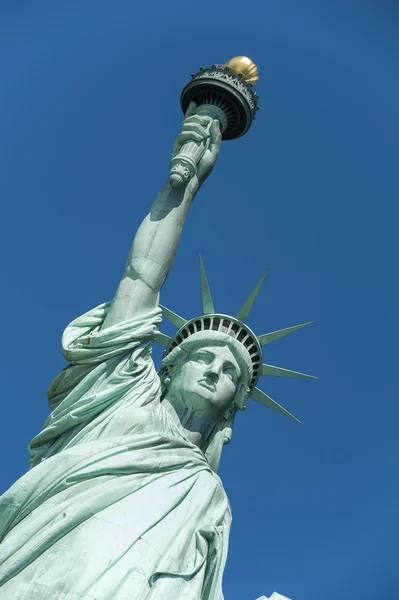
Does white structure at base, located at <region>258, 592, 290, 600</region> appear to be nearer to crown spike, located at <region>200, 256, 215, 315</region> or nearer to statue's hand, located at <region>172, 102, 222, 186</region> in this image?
crown spike, located at <region>200, 256, 215, 315</region>

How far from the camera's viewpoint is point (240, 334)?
552 inches

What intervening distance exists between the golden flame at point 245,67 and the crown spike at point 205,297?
10.4 feet

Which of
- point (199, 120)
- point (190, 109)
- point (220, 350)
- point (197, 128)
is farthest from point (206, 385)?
point (190, 109)

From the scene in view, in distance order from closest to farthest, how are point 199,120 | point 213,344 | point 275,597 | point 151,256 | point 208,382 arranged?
1. point 275,597
2. point 208,382
3. point 151,256
4. point 213,344
5. point 199,120

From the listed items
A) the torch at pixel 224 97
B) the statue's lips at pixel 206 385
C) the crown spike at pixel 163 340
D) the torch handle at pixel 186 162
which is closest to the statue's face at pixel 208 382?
the statue's lips at pixel 206 385

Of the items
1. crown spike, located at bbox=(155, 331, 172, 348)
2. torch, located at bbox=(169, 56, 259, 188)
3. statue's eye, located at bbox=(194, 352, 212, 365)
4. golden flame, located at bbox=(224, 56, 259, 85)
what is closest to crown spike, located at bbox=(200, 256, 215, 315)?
crown spike, located at bbox=(155, 331, 172, 348)

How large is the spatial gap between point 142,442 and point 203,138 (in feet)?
16.0

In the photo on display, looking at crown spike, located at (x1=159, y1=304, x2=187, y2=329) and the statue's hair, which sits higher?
crown spike, located at (x1=159, y1=304, x2=187, y2=329)

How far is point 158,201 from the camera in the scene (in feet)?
46.0

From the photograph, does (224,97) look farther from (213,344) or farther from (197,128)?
(213,344)

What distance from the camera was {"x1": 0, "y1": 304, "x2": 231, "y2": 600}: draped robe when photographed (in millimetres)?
10016

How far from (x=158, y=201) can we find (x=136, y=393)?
117 inches

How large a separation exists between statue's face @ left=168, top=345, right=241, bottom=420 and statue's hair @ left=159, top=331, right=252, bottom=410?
0.09 m

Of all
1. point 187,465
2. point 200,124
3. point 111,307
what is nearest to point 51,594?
point 187,465
